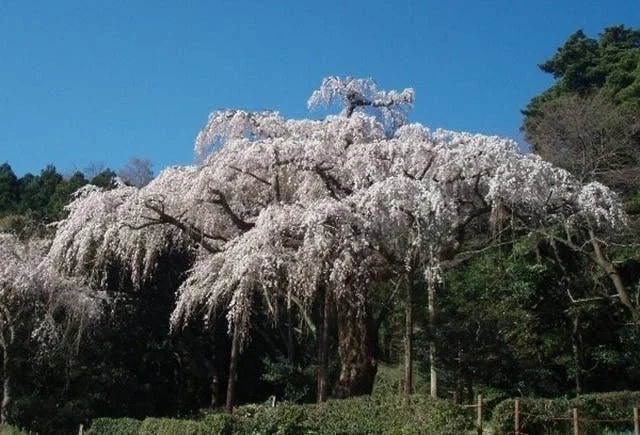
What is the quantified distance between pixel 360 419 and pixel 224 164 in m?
5.53

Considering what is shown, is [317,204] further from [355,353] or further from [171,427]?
[171,427]

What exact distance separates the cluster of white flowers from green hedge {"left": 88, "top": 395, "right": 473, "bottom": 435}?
1756 millimetres

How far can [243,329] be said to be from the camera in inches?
559

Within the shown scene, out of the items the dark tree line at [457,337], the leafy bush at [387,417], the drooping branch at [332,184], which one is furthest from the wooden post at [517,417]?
the drooping branch at [332,184]

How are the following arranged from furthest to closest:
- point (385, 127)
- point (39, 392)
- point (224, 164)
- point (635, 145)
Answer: point (635, 145) → point (39, 392) → point (385, 127) → point (224, 164)

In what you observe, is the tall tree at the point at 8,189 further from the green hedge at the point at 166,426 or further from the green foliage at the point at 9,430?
the green hedge at the point at 166,426

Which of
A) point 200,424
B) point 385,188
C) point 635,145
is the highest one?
point 635,145

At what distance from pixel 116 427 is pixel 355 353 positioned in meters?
4.60

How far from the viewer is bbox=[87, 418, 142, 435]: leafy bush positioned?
14836mm

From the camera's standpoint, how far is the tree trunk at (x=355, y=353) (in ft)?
49.9

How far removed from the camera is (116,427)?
1523 centimetres

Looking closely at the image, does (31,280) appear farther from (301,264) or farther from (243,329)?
(301,264)

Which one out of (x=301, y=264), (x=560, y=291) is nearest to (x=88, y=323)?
(x=301, y=264)

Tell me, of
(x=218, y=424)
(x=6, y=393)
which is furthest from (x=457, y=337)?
(x=6, y=393)
